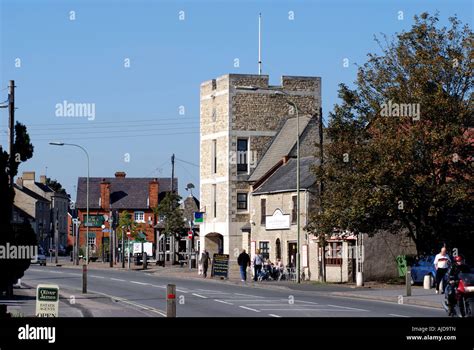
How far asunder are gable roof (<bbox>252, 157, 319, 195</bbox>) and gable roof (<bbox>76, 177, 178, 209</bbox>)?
59.3 meters

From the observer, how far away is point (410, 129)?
43938mm

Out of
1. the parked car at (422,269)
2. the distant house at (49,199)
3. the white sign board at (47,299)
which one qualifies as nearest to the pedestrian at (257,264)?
the parked car at (422,269)

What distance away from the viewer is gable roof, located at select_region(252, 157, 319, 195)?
195ft

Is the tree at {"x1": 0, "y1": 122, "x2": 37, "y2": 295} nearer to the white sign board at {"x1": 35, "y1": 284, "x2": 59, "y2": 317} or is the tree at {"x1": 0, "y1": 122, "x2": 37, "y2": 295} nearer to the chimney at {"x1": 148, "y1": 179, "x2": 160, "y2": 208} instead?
the white sign board at {"x1": 35, "y1": 284, "x2": 59, "y2": 317}

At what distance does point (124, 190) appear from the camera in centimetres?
12781

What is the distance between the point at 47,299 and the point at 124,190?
110162 millimetres

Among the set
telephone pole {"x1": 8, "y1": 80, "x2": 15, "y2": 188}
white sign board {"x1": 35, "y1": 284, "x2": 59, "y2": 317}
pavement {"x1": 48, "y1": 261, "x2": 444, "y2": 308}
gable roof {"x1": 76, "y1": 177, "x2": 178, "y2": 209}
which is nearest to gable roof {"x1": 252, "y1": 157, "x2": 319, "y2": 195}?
pavement {"x1": 48, "y1": 261, "x2": 444, "y2": 308}

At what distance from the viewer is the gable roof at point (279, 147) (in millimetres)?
69125

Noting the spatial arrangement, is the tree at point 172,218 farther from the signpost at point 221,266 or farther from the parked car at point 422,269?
the parked car at point 422,269

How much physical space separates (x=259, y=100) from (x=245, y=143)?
3.25 metres

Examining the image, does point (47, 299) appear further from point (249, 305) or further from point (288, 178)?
point (288, 178)
